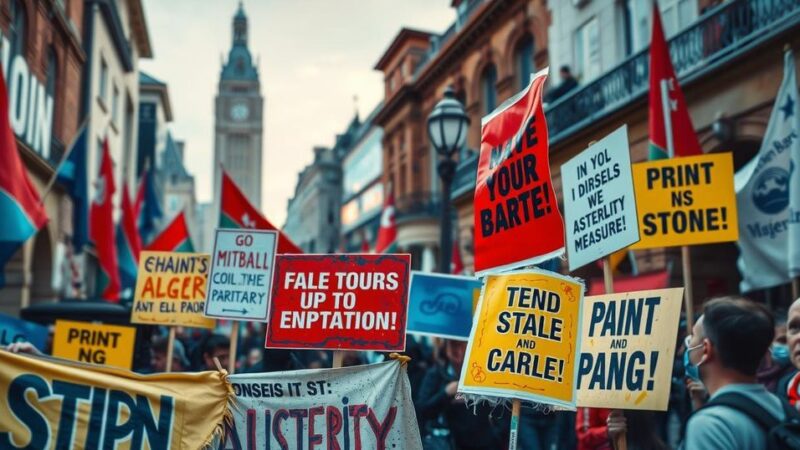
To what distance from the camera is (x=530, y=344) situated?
4.37 metres

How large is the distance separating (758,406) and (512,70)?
23.4 metres

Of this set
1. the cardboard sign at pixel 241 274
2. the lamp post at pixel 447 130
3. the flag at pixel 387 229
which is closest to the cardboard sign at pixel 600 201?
the cardboard sign at pixel 241 274

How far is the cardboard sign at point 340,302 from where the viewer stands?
5395mm

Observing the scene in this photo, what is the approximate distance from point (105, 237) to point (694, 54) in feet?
36.2

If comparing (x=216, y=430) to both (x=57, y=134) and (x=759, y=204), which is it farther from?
(x=57, y=134)

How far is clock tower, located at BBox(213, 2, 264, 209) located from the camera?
470ft

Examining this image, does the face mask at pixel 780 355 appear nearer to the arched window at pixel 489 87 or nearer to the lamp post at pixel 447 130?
the lamp post at pixel 447 130

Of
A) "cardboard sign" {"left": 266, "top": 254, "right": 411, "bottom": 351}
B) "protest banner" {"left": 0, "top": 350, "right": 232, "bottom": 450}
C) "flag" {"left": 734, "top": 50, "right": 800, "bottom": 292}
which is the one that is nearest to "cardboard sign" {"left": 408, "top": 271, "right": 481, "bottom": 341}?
"cardboard sign" {"left": 266, "top": 254, "right": 411, "bottom": 351}

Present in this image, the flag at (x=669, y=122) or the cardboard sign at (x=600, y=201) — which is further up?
the flag at (x=669, y=122)

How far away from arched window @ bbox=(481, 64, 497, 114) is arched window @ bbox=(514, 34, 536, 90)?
84.3 inches

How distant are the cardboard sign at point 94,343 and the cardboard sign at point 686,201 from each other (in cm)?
487

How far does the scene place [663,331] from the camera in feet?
14.3

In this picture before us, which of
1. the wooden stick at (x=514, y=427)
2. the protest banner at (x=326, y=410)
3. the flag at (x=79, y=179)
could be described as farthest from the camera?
the flag at (x=79, y=179)

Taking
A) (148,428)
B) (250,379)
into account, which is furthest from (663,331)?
(148,428)
